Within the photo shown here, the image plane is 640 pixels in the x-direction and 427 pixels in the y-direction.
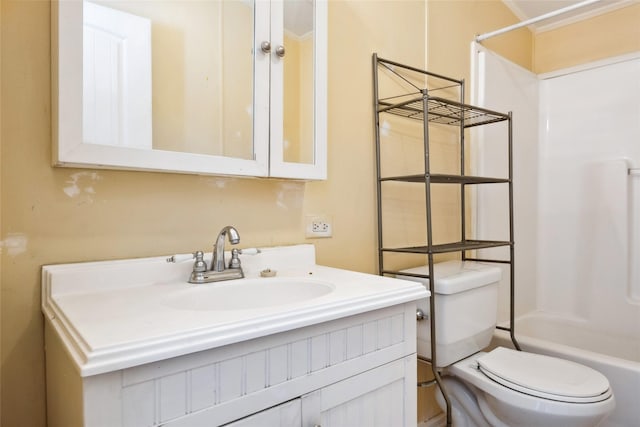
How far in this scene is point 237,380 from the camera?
669 mm

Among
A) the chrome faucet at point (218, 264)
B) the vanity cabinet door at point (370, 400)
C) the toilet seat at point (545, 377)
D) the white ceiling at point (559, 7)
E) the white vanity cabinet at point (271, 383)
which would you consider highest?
the white ceiling at point (559, 7)

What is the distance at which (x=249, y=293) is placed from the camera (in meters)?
1.05

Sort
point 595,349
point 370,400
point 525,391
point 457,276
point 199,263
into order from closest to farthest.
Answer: point 370,400, point 199,263, point 525,391, point 457,276, point 595,349

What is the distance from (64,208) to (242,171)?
1.49 feet

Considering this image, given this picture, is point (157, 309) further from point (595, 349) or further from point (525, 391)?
point (595, 349)

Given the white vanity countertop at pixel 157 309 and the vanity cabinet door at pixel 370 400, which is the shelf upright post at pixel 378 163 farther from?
the vanity cabinet door at pixel 370 400

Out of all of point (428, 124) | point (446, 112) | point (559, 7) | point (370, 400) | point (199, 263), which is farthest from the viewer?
point (559, 7)

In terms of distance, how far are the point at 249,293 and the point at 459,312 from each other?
86 cm

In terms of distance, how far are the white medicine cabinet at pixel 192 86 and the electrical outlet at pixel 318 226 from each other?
6.7 inches

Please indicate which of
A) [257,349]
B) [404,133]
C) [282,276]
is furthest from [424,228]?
[257,349]

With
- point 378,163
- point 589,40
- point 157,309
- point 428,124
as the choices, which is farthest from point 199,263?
point 589,40

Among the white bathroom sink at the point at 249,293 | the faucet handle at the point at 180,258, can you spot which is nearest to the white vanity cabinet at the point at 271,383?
the white bathroom sink at the point at 249,293

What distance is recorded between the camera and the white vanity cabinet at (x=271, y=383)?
0.57 metres

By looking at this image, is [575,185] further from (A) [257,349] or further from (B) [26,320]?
(B) [26,320]
